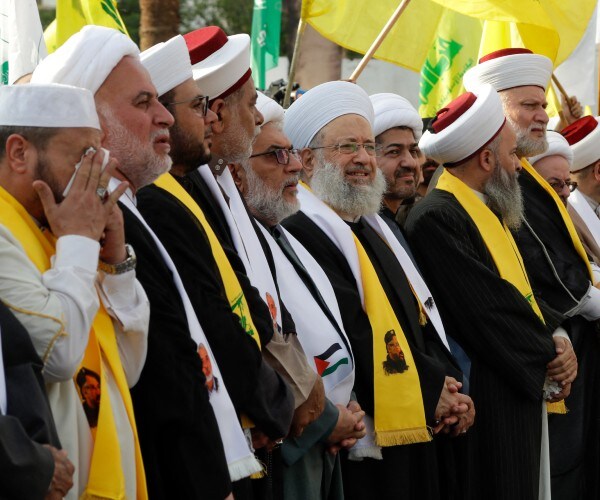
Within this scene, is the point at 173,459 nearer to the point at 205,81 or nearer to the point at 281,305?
the point at 281,305

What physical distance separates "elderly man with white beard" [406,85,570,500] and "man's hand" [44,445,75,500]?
10.1 ft

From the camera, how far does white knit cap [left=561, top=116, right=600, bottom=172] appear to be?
8156mm

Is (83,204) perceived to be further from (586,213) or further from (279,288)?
(586,213)

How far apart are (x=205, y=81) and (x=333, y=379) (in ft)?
4.34

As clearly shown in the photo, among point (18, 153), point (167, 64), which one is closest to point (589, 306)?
point (167, 64)

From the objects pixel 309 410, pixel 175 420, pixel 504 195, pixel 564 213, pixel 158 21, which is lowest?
pixel 309 410

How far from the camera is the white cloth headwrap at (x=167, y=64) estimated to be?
169 inches

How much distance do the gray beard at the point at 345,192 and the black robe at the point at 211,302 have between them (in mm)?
1729

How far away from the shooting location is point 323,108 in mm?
5828

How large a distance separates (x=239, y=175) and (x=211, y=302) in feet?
4.66

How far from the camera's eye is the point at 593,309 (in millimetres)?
6703

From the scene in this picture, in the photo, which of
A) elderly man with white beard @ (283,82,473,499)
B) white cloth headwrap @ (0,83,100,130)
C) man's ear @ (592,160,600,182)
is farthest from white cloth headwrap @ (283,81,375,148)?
man's ear @ (592,160,600,182)

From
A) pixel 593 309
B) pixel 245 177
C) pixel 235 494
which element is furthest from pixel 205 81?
pixel 593 309

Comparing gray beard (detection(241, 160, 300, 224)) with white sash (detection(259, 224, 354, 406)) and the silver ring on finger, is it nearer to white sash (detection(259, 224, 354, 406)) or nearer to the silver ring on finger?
white sash (detection(259, 224, 354, 406))
